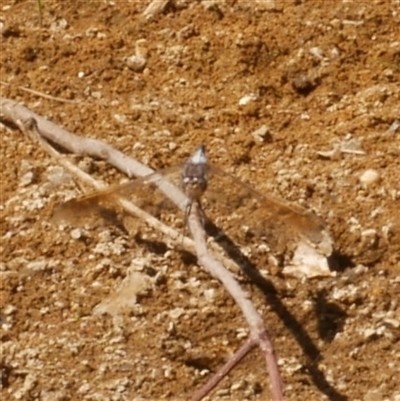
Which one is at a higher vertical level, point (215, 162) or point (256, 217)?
point (215, 162)

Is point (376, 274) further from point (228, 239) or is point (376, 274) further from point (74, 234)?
point (74, 234)

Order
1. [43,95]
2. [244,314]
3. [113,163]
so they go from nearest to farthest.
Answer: [244,314], [113,163], [43,95]

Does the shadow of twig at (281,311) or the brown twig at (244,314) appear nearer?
the brown twig at (244,314)

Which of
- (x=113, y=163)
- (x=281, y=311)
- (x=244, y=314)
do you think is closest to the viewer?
(x=244, y=314)

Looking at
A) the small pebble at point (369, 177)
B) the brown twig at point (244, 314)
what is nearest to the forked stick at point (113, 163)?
the brown twig at point (244, 314)

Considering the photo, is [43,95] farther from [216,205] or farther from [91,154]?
[216,205]

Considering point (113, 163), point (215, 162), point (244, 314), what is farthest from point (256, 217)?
point (244, 314)

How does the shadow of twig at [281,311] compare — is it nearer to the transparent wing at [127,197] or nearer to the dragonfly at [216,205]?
the dragonfly at [216,205]

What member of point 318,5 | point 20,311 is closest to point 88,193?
point 20,311
